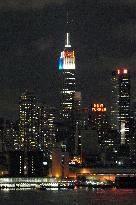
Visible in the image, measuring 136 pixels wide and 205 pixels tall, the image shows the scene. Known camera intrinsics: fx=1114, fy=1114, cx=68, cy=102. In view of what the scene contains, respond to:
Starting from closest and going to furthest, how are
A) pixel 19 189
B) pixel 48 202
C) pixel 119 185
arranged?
1. pixel 48 202
2. pixel 19 189
3. pixel 119 185

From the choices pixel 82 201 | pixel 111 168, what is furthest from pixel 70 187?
pixel 82 201

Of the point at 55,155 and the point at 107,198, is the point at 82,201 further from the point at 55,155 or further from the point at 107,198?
the point at 55,155

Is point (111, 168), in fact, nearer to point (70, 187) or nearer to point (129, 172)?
point (129, 172)

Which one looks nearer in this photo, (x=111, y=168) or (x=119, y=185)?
(x=119, y=185)

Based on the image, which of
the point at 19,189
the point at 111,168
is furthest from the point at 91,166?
the point at 19,189

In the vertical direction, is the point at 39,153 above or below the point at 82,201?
above

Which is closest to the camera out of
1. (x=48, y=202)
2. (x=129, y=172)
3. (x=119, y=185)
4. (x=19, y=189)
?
(x=48, y=202)

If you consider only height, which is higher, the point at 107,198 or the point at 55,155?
the point at 55,155

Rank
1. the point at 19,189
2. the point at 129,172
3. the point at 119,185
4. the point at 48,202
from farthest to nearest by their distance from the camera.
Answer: the point at 129,172, the point at 119,185, the point at 19,189, the point at 48,202

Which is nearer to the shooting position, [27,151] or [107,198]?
[107,198]
